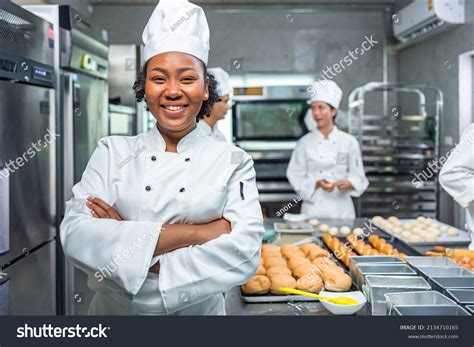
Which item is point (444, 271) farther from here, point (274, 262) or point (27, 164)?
point (27, 164)

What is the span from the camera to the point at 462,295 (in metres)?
1.25

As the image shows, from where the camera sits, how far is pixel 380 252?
71.8 inches

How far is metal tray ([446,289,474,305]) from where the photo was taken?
3.96ft

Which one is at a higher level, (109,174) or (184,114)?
(184,114)

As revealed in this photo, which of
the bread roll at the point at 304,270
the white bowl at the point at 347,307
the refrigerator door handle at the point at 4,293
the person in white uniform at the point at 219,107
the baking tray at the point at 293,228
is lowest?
the refrigerator door handle at the point at 4,293

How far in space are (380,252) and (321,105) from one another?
4.37 ft

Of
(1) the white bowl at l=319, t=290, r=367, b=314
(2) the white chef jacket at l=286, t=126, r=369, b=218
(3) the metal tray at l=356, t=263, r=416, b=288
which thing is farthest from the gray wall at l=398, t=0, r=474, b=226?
(1) the white bowl at l=319, t=290, r=367, b=314

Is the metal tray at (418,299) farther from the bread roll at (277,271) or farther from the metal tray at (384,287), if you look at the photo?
the bread roll at (277,271)

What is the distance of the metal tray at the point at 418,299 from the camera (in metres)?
1.20

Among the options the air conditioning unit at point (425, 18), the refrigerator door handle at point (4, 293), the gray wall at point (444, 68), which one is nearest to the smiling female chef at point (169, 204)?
the refrigerator door handle at point (4, 293)

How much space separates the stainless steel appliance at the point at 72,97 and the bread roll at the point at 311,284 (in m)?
1.06
